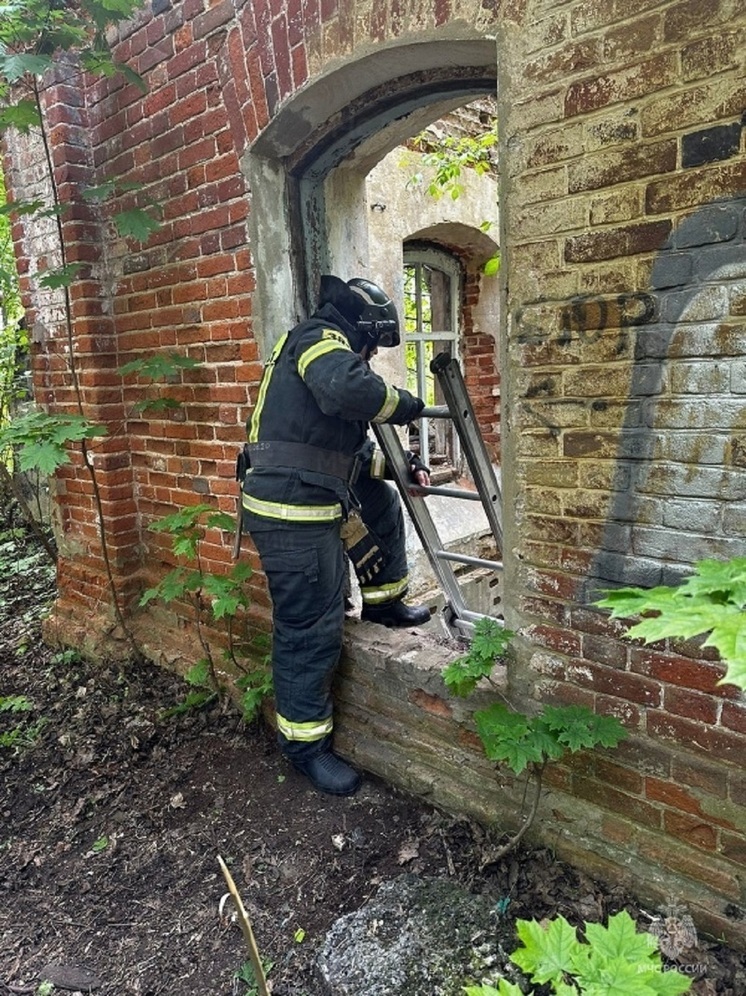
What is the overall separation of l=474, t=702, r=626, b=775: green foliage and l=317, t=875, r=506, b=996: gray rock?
1.74 feet

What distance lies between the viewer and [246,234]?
2959 millimetres

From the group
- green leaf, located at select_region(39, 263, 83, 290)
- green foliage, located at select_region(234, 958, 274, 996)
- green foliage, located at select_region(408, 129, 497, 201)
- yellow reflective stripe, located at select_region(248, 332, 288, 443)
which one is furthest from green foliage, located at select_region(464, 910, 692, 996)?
green foliage, located at select_region(408, 129, 497, 201)

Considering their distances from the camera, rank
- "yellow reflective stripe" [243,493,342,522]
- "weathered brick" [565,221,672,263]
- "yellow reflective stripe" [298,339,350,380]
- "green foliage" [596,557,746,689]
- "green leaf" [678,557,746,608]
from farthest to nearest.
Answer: "yellow reflective stripe" [243,493,342,522] → "yellow reflective stripe" [298,339,350,380] → "weathered brick" [565,221,672,263] → "green leaf" [678,557,746,608] → "green foliage" [596,557,746,689]

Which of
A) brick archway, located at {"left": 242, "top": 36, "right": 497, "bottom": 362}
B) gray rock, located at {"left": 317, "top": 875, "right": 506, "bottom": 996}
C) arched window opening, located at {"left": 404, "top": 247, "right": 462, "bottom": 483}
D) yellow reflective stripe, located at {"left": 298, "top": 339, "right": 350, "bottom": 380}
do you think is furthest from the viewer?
arched window opening, located at {"left": 404, "top": 247, "right": 462, "bottom": 483}

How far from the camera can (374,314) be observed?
2793mm

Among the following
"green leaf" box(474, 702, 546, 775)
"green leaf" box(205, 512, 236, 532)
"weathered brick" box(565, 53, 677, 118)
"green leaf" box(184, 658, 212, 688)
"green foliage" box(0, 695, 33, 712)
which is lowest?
"green foliage" box(0, 695, 33, 712)

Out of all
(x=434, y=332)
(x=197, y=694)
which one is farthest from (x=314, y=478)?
(x=434, y=332)

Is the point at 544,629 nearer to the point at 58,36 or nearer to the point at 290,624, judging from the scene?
the point at 290,624

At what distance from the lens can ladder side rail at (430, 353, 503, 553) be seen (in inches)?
107

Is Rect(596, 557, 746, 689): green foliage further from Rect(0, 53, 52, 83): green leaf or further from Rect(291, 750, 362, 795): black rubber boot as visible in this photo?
Rect(0, 53, 52, 83): green leaf

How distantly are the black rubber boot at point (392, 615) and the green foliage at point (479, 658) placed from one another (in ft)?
3.39

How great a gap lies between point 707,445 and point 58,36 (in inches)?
125

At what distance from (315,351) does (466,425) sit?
26.7 inches

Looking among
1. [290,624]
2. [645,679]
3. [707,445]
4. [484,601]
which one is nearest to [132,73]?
[290,624]
